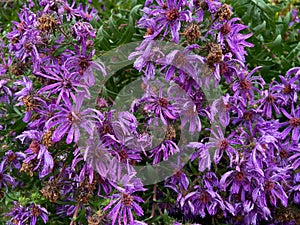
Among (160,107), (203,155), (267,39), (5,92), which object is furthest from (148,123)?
(267,39)

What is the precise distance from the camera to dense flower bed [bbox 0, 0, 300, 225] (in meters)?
1.05

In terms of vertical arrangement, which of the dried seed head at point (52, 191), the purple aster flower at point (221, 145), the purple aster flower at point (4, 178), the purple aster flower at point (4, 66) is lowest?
the purple aster flower at point (4, 178)

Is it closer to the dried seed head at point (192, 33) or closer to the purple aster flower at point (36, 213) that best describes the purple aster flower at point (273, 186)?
the dried seed head at point (192, 33)

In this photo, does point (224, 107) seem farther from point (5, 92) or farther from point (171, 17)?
point (5, 92)

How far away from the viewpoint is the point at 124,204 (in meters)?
1.08

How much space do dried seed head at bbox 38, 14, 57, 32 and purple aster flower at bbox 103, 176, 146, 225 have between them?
0.42 m

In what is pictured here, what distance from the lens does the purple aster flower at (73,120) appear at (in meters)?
1.01

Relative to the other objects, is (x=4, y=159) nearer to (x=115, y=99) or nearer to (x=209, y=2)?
(x=115, y=99)

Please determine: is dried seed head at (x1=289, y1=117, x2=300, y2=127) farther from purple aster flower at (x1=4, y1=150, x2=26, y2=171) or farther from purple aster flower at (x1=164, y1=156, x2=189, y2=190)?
purple aster flower at (x1=4, y1=150, x2=26, y2=171)

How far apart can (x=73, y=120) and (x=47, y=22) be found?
0.26m

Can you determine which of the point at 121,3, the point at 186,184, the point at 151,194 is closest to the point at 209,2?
the point at 186,184

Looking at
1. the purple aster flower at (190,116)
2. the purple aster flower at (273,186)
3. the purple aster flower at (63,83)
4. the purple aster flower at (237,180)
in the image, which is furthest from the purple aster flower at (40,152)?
the purple aster flower at (273,186)

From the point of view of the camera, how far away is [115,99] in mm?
1269

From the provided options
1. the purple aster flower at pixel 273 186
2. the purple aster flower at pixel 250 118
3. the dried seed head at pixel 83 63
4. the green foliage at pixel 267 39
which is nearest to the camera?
the dried seed head at pixel 83 63
